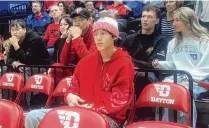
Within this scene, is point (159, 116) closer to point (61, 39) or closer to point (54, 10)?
point (61, 39)

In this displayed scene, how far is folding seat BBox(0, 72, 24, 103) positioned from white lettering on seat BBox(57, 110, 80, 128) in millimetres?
1929

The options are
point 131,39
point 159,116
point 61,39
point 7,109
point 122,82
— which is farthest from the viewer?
point 61,39

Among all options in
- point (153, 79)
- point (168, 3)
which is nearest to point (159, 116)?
point (153, 79)

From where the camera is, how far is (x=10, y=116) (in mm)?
2256

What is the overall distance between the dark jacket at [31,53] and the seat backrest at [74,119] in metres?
2.71

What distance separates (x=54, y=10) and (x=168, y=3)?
2.22 m

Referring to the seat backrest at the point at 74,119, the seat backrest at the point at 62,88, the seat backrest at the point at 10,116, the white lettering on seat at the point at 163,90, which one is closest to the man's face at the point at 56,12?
the seat backrest at the point at 62,88

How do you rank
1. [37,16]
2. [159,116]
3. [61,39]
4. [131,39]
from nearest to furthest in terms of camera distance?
[159,116]
[131,39]
[61,39]
[37,16]

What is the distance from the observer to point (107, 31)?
285 cm

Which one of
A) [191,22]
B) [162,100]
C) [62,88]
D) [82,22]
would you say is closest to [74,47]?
[82,22]

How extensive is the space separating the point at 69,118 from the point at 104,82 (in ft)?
2.33

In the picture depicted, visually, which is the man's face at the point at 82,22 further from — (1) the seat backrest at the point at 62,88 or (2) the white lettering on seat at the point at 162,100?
(2) the white lettering on seat at the point at 162,100

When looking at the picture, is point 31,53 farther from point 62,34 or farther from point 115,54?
point 115,54

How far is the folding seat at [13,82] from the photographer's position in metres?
4.01
